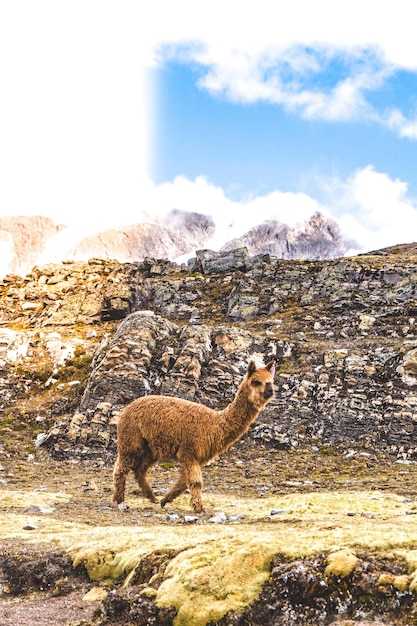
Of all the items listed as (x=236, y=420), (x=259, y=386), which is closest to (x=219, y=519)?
(x=236, y=420)

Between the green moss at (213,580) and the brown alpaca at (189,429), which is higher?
the brown alpaca at (189,429)

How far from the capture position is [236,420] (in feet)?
49.8

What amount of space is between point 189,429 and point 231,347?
17.7 metres

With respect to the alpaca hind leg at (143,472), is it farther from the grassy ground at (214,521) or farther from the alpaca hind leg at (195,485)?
the alpaca hind leg at (195,485)

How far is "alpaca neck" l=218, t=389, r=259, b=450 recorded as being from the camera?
49.6 ft

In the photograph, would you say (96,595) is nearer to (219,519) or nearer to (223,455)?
(219,519)

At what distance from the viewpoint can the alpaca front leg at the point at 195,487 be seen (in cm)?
1447

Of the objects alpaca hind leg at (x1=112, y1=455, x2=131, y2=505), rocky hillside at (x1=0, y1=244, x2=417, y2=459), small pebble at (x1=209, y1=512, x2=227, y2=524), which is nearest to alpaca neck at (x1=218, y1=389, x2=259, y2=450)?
small pebble at (x1=209, y1=512, x2=227, y2=524)

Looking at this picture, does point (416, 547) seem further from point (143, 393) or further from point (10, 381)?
point (10, 381)

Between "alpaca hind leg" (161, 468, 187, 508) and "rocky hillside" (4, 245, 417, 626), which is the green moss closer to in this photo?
"rocky hillside" (4, 245, 417, 626)

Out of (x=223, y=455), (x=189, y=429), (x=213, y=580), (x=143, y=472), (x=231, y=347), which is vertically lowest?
(x=223, y=455)

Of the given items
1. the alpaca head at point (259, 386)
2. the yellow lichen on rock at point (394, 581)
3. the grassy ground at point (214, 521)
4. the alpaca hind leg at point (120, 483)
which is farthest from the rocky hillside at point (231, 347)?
the yellow lichen on rock at point (394, 581)

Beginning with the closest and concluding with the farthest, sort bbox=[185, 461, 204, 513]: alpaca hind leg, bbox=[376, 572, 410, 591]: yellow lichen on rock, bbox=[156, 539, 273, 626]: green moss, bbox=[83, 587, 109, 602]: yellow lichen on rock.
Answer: bbox=[376, 572, 410, 591]: yellow lichen on rock < bbox=[156, 539, 273, 626]: green moss < bbox=[83, 587, 109, 602]: yellow lichen on rock < bbox=[185, 461, 204, 513]: alpaca hind leg

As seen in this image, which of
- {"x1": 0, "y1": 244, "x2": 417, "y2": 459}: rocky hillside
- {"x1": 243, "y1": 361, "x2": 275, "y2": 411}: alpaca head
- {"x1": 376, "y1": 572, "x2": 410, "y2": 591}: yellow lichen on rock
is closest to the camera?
{"x1": 376, "y1": 572, "x2": 410, "y2": 591}: yellow lichen on rock
